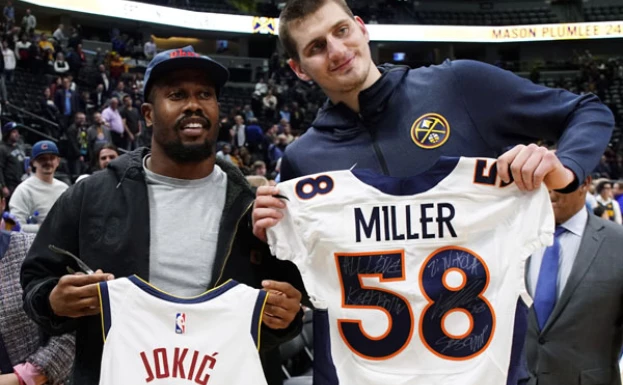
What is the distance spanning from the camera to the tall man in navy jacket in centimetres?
241

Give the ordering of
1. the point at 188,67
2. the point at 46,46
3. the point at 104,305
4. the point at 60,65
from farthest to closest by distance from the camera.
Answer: the point at 46,46
the point at 60,65
the point at 188,67
the point at 104,305

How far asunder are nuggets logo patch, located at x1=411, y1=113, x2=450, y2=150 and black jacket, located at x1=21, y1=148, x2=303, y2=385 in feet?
2.01

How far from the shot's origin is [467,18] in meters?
31.4

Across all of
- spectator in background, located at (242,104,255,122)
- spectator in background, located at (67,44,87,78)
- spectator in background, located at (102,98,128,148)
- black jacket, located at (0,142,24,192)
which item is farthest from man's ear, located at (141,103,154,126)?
spectator in background, located at (242,104,255,122)

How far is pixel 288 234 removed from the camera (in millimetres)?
2494

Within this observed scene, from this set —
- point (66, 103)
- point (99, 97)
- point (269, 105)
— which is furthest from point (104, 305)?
point (269, 105)

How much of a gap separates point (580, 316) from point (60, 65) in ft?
51.1

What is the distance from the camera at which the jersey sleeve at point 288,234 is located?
2471 mm

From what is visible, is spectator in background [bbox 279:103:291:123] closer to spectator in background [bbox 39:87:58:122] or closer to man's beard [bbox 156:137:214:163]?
spectator in background [bbox 39:87:58:122]

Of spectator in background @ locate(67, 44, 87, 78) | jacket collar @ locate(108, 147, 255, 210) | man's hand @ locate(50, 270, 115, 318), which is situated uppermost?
spectator in background @ locate(67, 44, 87, 78)

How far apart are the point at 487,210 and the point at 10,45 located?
15.9m

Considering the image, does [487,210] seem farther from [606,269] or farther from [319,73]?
[606,269]

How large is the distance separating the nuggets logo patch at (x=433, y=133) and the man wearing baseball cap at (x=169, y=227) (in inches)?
24.2

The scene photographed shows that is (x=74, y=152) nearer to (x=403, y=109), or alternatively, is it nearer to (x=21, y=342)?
(x=21, y=342)
